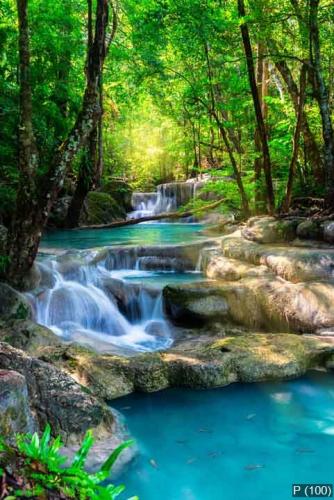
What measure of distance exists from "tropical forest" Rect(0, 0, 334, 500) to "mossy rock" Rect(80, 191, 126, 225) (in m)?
1.64

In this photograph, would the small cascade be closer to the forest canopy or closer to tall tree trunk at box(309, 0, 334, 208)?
the forest canopy

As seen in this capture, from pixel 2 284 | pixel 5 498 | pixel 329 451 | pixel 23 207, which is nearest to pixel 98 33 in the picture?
pixel 23 207

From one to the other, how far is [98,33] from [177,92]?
1079 cm

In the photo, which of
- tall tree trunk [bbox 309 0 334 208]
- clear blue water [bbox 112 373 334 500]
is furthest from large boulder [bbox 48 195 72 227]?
clear blue water [bbox 112 373 334 500]

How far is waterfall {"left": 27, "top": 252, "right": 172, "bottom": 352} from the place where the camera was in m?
7.34

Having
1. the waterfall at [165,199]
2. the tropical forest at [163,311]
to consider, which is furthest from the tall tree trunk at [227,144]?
the waterfall at [165,199]

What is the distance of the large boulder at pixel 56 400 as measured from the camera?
3676mm

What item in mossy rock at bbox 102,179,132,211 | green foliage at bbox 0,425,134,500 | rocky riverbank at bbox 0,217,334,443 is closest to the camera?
green foliage at bbox 0,425,134,500

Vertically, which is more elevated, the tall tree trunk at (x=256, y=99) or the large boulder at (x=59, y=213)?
the tall tree trunk at (x=256, y=99)

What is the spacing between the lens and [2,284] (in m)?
6.64

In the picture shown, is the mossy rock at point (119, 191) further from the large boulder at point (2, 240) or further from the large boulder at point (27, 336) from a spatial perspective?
the large boulder at point (27, 336)

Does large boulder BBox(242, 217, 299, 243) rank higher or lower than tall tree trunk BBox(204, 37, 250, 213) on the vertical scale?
lower

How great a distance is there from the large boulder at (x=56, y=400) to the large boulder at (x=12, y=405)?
2.94 feet

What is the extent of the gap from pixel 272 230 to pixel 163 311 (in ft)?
11.8
